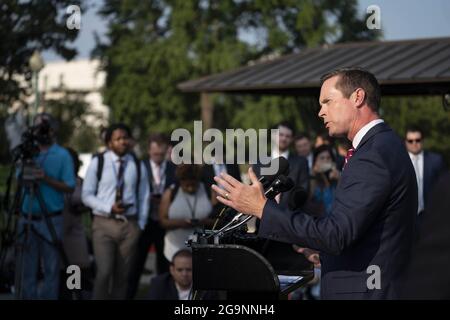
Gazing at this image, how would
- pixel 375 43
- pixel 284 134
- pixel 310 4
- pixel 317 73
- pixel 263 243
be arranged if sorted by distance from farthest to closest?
pixel 310 4
pixel 375 43
pixel 317 73
pixel 284 134
pixel 263 243

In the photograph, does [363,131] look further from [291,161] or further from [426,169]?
[426,169]

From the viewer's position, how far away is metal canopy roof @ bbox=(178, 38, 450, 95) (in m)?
10.4

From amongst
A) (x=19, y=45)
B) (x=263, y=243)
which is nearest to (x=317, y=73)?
(x=19, y=45)

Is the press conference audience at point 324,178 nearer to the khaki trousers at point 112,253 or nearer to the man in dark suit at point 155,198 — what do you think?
the man in dark suit at point 155,198

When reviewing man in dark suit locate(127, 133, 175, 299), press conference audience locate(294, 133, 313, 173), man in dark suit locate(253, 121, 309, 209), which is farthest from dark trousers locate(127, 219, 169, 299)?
press conference audience locate(294, 133, 313, 173)

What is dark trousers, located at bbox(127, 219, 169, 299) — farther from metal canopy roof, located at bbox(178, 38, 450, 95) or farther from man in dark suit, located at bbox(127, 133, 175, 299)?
metal canopy roof, located at bbox(178, 38, 450, 95)

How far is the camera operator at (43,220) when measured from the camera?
870 centimetres

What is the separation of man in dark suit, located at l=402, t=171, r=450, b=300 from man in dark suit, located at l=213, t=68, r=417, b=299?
0.60m

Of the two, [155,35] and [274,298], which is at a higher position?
[155,35]

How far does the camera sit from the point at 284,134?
10266mm

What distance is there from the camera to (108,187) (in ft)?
29.6

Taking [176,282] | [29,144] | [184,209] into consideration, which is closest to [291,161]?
[184,209]
